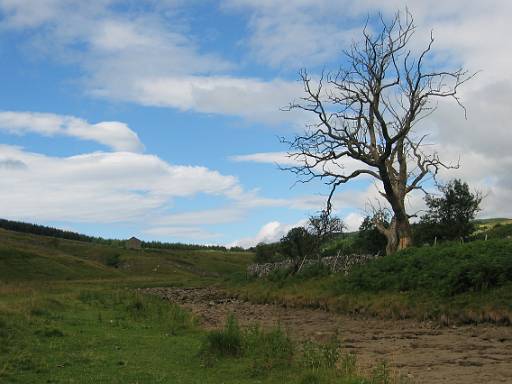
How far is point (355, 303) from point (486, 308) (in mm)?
7657

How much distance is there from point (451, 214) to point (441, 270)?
29.6 meters

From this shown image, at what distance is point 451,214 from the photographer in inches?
2064

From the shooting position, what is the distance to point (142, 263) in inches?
4838

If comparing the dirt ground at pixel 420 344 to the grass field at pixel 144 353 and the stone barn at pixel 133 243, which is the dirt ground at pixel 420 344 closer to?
the grass field at pixel 144 353

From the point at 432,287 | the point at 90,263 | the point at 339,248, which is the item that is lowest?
the point at 432,287

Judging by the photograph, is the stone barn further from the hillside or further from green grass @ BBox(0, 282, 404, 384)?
green grass @ BBox(0, 282, 404, 384)

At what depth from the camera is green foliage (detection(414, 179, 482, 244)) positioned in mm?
51219

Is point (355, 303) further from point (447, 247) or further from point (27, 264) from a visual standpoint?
point (27, 264)

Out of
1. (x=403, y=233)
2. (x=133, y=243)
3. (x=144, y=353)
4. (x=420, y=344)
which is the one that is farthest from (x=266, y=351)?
(x=133, y=243)

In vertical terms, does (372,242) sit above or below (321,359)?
above

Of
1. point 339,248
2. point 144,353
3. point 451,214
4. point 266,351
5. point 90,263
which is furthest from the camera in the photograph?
point 90,263

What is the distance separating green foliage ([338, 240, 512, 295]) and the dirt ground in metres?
2.58

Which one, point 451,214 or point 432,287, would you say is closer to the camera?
point 432,287

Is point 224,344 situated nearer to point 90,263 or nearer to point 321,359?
point 321,359
